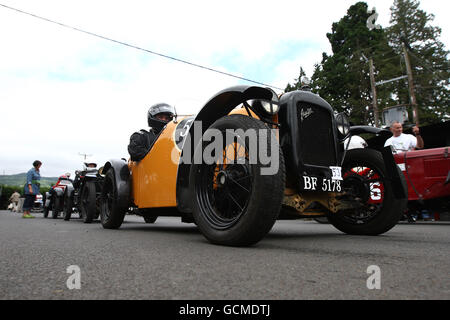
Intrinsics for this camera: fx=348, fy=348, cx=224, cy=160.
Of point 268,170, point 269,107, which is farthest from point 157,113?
point 268,170

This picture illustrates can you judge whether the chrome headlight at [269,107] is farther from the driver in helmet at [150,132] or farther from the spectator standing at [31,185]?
the spectator standing at [31,185]

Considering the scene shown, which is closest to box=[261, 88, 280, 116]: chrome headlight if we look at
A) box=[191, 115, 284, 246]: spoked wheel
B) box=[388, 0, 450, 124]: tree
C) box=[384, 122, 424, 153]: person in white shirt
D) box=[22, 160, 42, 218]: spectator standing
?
box=[191, 115, 284, 246]: spoked wheel

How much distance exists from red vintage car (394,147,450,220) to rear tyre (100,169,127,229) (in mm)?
5027

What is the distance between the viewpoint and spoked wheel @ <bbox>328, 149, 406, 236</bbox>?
11.3 ft

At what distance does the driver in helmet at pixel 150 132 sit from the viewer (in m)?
4.50

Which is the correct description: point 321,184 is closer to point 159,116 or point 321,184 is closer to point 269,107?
point 269,107

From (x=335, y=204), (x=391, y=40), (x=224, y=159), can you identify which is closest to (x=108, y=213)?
(x=224, y=159)

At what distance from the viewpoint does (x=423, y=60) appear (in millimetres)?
29188

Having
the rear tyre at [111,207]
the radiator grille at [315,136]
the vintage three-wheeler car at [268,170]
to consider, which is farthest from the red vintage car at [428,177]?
the rear tyre at [111,207]

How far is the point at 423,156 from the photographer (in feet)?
20.5

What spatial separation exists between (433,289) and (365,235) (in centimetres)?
241

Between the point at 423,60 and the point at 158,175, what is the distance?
104ft

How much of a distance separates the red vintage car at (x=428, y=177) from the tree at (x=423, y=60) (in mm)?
21844

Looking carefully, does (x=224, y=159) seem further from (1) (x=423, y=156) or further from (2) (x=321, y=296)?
(1) (x=423, y=156)
